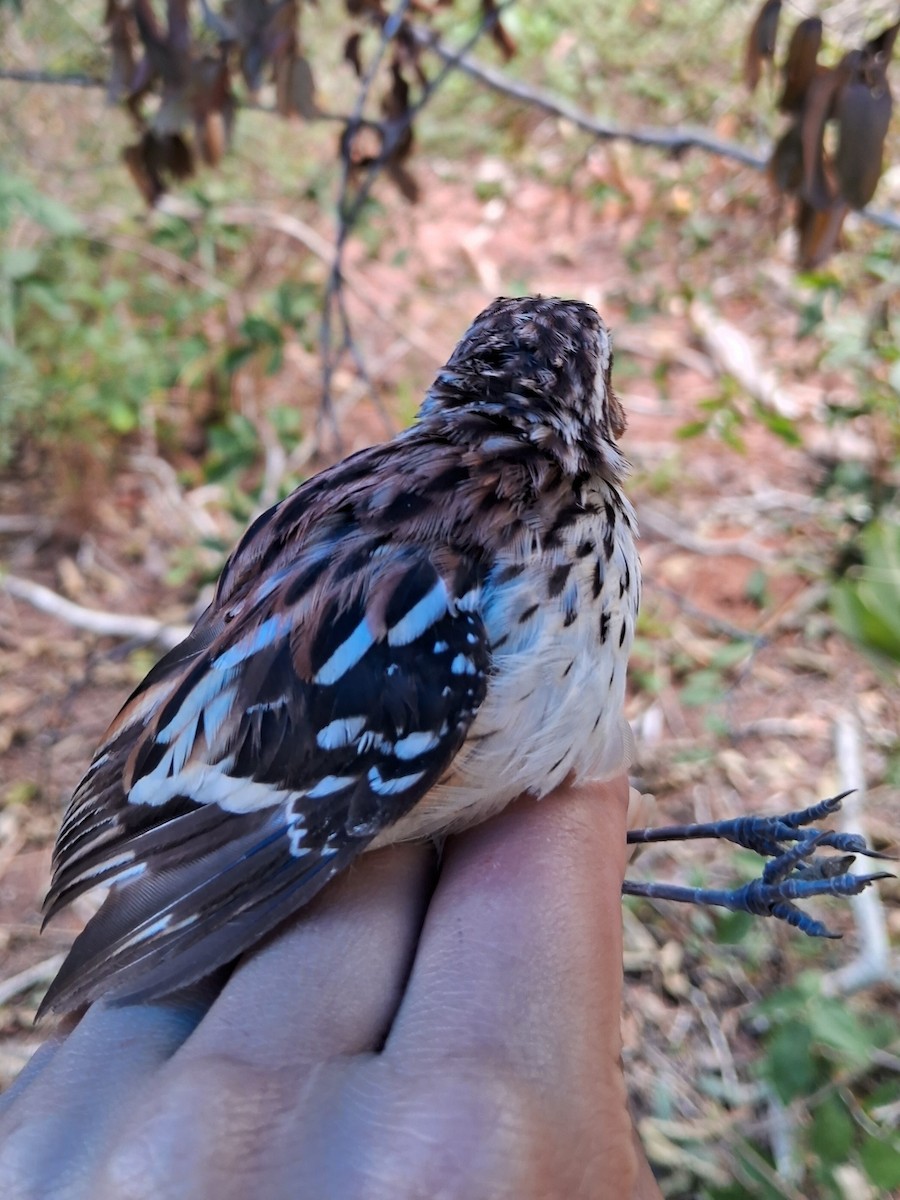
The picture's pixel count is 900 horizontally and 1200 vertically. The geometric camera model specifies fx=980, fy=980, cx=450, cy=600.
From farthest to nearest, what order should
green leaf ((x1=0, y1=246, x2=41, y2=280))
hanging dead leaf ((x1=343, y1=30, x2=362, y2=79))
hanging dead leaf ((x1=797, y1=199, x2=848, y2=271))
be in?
green leaf ((x1=0, y1=246, x2=41, y2=280)) → hanging dead leaf ((x1=343, y1=30, x2=362, y2=79)) → hanging dead leaf ((x1=797, y1=199, x2=848, y2=271))

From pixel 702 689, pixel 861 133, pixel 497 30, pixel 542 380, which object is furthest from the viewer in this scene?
pixel 702 689

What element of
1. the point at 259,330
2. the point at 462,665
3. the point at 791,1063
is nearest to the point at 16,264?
the point at 259,330

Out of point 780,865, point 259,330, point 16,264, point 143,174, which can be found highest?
point 143,174

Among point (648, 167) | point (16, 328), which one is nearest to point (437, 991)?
point (16, 328)

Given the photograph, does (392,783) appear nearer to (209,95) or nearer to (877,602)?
(877,602)

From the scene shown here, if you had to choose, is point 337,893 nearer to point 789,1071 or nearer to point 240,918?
point 240,918

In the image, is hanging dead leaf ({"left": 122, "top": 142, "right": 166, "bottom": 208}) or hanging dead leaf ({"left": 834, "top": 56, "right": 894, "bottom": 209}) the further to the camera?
hanging dead leaf ({"left": 122, "top": 142, "right": 166, "bottom": 208})

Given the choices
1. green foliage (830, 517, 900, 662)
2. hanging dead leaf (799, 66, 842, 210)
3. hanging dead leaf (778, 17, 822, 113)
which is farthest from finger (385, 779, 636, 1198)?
hanging dead leaf (778, 17, 822, 113)

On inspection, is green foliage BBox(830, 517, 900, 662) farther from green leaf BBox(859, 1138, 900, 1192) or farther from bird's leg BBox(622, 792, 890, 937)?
green leaf BBox(859, 1138, 900, 1192)

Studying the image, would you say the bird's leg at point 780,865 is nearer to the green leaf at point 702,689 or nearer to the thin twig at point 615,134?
the green leaf at point 702,689
